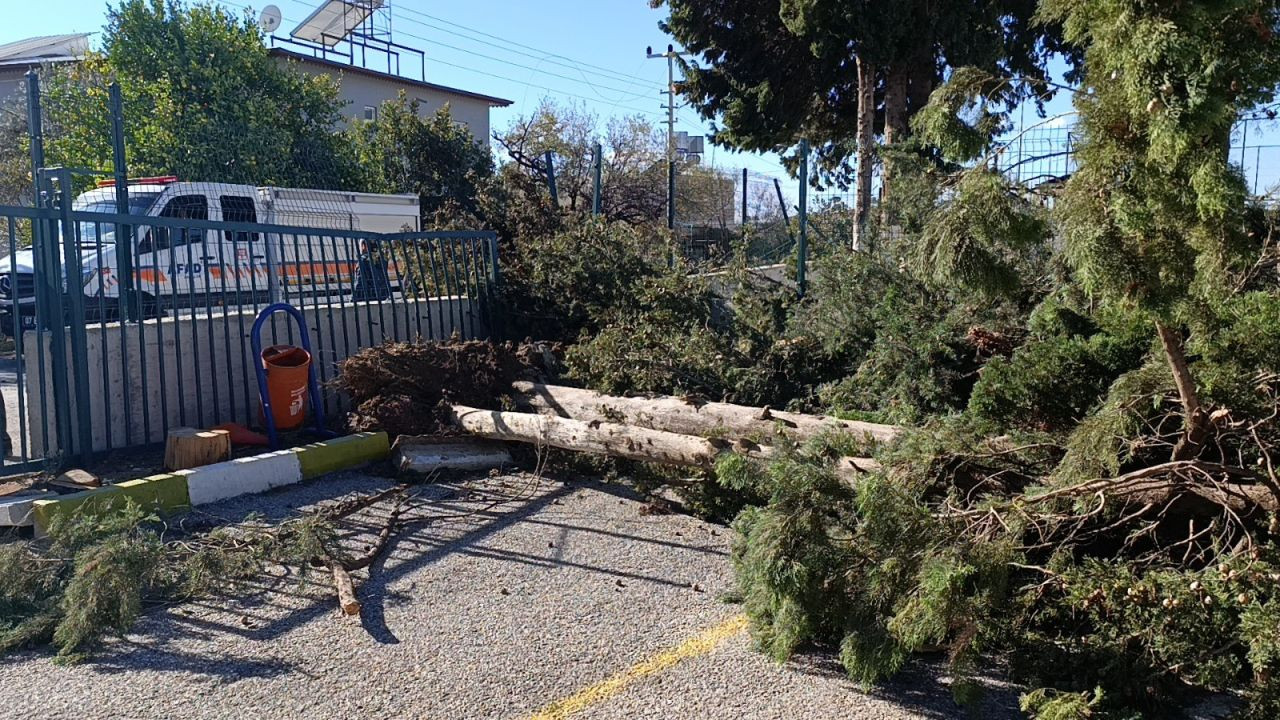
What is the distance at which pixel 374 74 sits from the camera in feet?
103

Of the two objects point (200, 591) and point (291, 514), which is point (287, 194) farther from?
point (200, 591)

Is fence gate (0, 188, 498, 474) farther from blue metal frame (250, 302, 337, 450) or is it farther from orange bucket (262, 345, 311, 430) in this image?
orange bucket (262, 345, 311, 430)

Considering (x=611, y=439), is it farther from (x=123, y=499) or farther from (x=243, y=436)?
(x=123, y=499)

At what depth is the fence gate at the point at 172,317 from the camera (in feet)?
21.8

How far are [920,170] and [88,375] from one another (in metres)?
7.32

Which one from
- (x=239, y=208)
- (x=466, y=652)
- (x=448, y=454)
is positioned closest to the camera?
(x=466, y=652)

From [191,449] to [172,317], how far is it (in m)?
1.61

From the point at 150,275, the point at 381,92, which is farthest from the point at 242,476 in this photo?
the point at 381,92

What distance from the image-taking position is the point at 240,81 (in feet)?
64.1

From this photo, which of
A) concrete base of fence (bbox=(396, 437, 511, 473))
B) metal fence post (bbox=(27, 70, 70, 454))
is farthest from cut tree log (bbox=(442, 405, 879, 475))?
metal fence post (bbox=(27, 70, 70, 454))

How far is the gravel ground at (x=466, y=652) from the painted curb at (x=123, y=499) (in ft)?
4.38

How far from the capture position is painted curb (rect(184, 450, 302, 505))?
6.51 metres

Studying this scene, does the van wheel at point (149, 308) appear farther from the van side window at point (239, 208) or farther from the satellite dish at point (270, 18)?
the satellite dish at point (270, 18)

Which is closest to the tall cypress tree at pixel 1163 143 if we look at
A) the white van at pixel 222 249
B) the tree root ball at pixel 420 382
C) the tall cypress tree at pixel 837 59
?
the tree root ball at pixel 420 382
